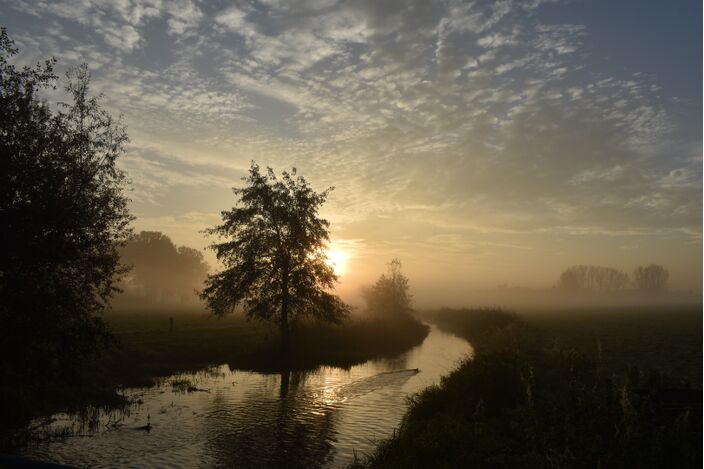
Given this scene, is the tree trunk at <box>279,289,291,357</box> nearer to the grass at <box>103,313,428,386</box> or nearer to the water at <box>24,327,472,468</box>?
the grass at <box>103,313,428,386</box>

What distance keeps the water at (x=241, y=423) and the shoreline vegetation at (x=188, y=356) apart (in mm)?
1326

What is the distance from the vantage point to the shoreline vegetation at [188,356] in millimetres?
18636

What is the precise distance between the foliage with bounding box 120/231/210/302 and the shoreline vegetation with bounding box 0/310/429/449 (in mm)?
87837

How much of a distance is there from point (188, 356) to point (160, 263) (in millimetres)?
107633

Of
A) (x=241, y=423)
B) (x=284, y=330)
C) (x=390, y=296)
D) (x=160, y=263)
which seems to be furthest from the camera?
(x=160, y=263)

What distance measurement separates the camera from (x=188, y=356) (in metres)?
36.0

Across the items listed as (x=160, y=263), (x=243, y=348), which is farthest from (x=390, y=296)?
(x=160, y=263)

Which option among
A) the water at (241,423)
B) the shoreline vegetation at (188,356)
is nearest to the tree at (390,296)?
the shoreline vegetation at (188,356)

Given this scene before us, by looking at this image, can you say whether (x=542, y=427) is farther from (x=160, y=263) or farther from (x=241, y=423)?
(x=160, y=263)

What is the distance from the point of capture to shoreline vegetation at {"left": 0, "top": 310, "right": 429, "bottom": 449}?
1864cm

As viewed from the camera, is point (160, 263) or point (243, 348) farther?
point (160, 263)

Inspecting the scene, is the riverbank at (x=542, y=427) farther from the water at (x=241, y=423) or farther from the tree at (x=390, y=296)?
the tree at (x=390, y=296)

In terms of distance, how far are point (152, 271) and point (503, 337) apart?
12087cm

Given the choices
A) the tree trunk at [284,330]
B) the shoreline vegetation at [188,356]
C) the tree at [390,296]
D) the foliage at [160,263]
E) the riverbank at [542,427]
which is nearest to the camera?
the riverbank at [542,427]
